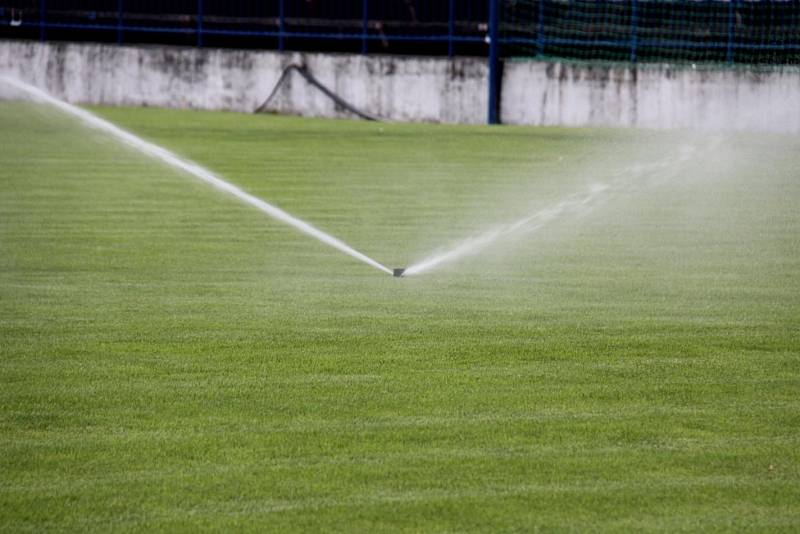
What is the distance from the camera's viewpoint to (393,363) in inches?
316

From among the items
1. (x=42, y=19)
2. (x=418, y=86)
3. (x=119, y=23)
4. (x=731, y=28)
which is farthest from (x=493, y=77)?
(x=42, y=19)

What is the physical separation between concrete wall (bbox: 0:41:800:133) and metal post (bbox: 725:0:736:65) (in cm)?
95

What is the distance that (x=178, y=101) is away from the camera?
28.5m

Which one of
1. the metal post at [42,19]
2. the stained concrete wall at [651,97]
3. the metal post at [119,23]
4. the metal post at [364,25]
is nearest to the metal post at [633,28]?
the stained concrete wall at [651,97]

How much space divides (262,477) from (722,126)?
65.7ft

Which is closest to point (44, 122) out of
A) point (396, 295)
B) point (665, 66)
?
point (665, 66)

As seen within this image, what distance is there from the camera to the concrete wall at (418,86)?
24531 mm

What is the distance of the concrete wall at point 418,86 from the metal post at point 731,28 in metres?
0.95

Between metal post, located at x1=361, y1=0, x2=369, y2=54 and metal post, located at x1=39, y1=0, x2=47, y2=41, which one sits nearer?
metal post, located at x1=361, y1=0, x2=369, y2=54

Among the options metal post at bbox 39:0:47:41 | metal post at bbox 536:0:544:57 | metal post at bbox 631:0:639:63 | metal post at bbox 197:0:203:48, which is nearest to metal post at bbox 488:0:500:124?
metal post at bbox 536:0:544:57

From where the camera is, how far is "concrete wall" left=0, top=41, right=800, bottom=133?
24531 mm

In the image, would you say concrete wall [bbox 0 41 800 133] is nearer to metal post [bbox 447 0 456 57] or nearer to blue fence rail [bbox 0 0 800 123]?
blue fence rail [bbox 0 0 800 123]

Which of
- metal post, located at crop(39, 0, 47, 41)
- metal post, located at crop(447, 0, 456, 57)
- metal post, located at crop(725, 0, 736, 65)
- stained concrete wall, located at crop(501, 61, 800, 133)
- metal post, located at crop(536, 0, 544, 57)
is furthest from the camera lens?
metal post, located at crop(39, 0, 47, 41)

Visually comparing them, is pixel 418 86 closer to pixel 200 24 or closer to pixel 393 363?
pixel 200 24
